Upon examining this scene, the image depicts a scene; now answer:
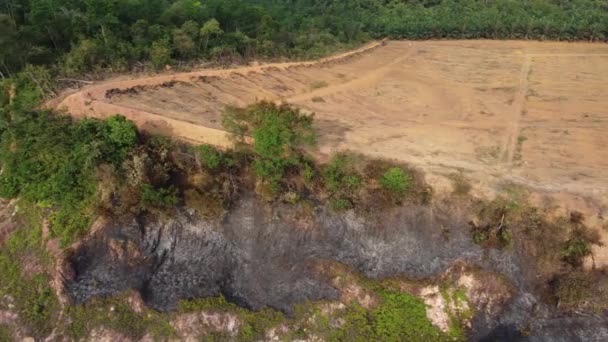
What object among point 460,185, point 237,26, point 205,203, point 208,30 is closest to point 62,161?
point 205,203

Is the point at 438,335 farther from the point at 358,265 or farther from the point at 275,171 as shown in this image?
the point at 275,171

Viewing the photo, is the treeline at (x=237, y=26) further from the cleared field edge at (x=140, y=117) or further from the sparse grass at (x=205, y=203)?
the sparse grass at (x=205, y=203)

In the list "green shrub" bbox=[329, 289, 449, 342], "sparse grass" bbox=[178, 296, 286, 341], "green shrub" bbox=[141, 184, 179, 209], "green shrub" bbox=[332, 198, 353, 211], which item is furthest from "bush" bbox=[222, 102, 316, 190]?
"green shrub" bbox=[329, 289, 449, 342]

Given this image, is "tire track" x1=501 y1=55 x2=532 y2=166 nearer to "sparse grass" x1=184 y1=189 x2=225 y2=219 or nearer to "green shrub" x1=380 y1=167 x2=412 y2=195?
"green shrub" x1=380 y1=167 x2=412 y2=195

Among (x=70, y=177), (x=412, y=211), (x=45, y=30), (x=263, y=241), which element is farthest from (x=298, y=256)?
(x=45, y=30)

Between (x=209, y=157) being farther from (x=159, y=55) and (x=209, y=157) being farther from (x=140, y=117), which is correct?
(x=159, y=55)
